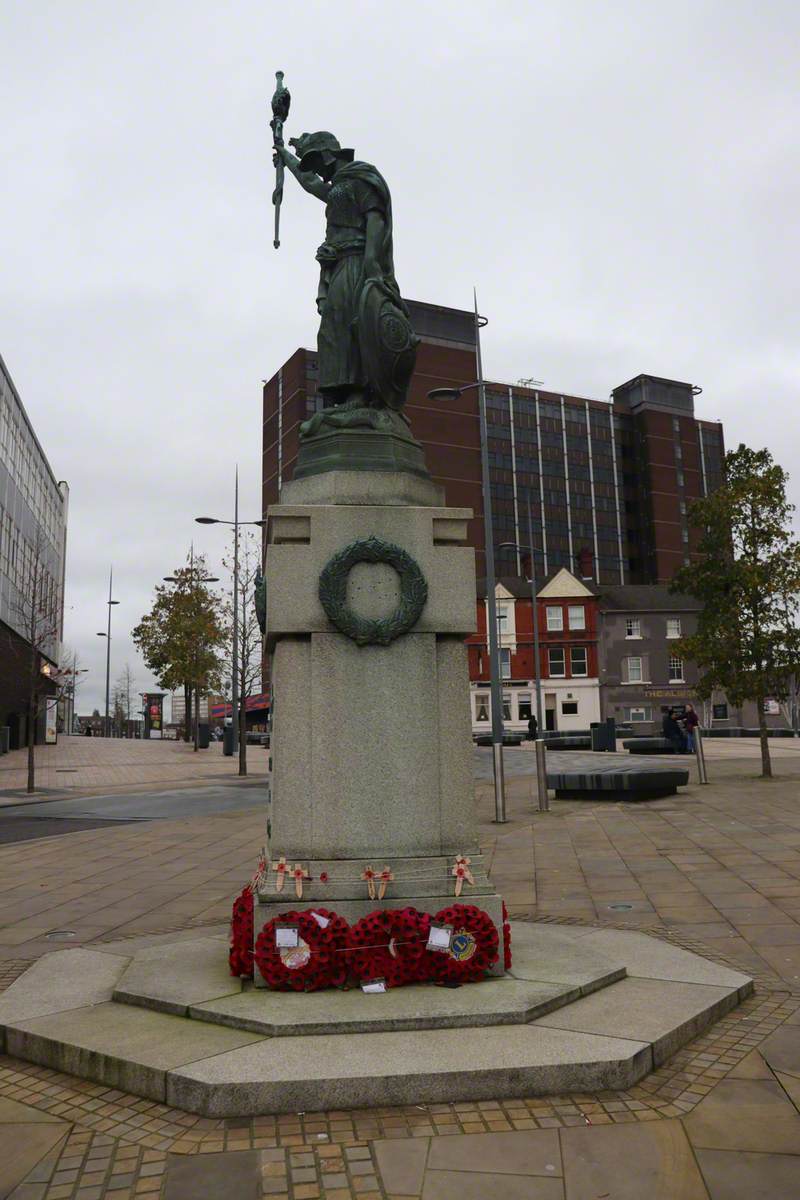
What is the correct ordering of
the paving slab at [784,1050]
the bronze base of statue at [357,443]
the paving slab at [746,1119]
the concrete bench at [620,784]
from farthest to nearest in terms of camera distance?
the concrete bench at [620,784] → the bronze base of statue at [357,443] → the paving slab at [784,1050] → the paving slab at [746,1119]

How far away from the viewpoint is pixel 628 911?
838 centimetres

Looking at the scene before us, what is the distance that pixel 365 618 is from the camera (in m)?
6.14

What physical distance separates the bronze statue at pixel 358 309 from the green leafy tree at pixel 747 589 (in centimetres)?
1646

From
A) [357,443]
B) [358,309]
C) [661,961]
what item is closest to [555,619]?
[358,309]

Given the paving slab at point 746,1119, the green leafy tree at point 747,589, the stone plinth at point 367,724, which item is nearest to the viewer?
the paving slab at point 746,1119

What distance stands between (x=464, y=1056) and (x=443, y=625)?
9.07ft

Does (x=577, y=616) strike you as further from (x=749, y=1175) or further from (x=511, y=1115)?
(x=749, y=1175)

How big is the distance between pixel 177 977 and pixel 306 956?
2.98 ft

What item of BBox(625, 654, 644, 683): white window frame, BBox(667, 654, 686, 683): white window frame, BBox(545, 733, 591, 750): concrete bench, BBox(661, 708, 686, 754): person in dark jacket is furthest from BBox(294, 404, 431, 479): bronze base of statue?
BBox(667, 654, 686, 683): white window frame

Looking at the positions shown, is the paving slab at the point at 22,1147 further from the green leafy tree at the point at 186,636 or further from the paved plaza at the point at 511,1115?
the green leafy tree at the point at 186,636

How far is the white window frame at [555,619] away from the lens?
205 ft

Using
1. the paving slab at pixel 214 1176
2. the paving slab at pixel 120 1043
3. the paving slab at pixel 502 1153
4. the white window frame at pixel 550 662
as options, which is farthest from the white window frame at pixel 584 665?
the paving slab at pixel 214 1176

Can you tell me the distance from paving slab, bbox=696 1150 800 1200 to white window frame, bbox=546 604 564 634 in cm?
5947

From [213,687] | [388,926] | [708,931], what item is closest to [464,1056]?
[388,926]
